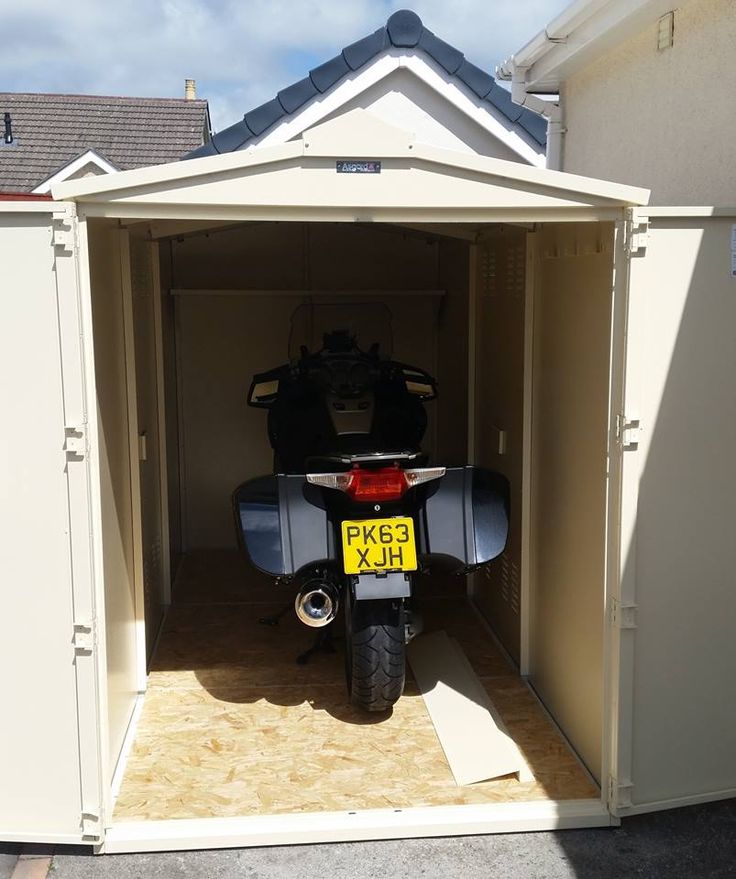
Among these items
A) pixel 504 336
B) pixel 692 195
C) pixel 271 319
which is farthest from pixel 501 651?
pixel 271 319

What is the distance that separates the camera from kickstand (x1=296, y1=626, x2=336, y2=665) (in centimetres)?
485

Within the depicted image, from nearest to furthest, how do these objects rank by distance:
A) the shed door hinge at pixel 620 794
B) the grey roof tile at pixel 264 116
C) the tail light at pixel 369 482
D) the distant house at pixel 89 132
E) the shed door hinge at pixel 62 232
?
the shed door hinge at pixel 62 232 < the shed door hinge at pixel 620 794 < the tail light at pixel 369 482 < the grey roof tile at pixel 264 116 < the distant house at pixel 89 132

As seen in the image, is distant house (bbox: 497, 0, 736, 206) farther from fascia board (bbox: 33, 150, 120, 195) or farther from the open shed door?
fascia board (bbox: 33, 150, 120, 195)

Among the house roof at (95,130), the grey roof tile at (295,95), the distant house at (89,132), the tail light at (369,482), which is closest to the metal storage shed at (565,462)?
the tail light at (369,482)

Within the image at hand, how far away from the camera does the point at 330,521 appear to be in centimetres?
→ 412

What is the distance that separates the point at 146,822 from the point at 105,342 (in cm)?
174

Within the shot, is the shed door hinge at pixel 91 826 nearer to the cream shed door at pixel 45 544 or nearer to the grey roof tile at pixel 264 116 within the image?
the cream shed door at pixel 45 544

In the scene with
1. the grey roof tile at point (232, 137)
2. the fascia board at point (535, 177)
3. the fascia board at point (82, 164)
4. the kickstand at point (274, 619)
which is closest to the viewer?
the fascia board at point (535, 177)

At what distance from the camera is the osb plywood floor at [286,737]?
11.8 feet

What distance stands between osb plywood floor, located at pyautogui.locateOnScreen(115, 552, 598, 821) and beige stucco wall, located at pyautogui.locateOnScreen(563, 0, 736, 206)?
2541 millimetres

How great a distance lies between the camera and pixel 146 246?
502cm

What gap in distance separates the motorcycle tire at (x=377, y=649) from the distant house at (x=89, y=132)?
16666 mm

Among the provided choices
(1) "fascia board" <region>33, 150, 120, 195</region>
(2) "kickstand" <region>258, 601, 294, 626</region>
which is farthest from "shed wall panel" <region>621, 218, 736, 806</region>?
(1) "fascia board" <region>33, 150, 120, 195</region>

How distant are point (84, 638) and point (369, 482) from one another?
1282 millimetres
